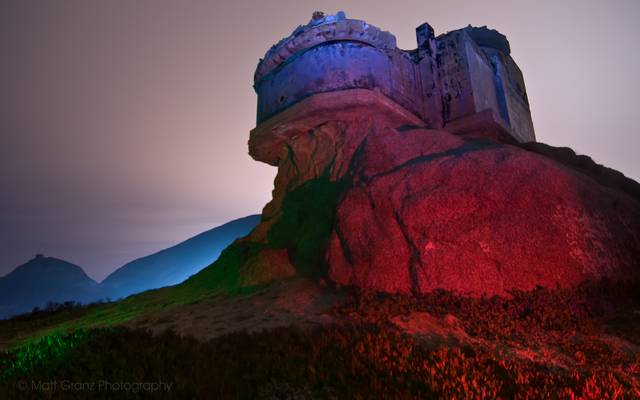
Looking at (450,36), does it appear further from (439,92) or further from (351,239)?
(351,239)

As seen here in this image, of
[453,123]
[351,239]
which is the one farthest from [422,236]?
[453,123]

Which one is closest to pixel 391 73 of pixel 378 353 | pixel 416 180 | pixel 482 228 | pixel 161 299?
pixel 416 180

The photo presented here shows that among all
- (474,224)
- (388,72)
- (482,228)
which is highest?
(388,72)

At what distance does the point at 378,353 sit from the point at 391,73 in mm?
11941

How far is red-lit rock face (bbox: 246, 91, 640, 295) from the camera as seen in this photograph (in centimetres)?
720

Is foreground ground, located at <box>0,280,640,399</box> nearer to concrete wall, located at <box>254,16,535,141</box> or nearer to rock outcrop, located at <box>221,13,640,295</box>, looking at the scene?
rock outcrop, located at <box>221,13,640,295</box>

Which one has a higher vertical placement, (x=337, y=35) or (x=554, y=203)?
(x=337, y=35)

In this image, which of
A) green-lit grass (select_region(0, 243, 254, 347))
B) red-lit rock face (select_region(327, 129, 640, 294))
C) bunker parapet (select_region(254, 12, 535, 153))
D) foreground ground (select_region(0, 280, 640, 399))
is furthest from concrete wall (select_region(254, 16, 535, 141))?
foreground ground (select_region(0, 280, 640, 399))

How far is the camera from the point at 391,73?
13.5m

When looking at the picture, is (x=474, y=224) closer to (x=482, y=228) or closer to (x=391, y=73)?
(x=482, y=228)

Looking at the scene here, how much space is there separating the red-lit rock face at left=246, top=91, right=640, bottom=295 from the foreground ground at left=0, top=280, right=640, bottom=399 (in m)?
0.57

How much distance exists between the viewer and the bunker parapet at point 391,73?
12.6 m

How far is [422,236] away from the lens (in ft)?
27.0

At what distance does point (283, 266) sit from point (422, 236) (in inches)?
201
